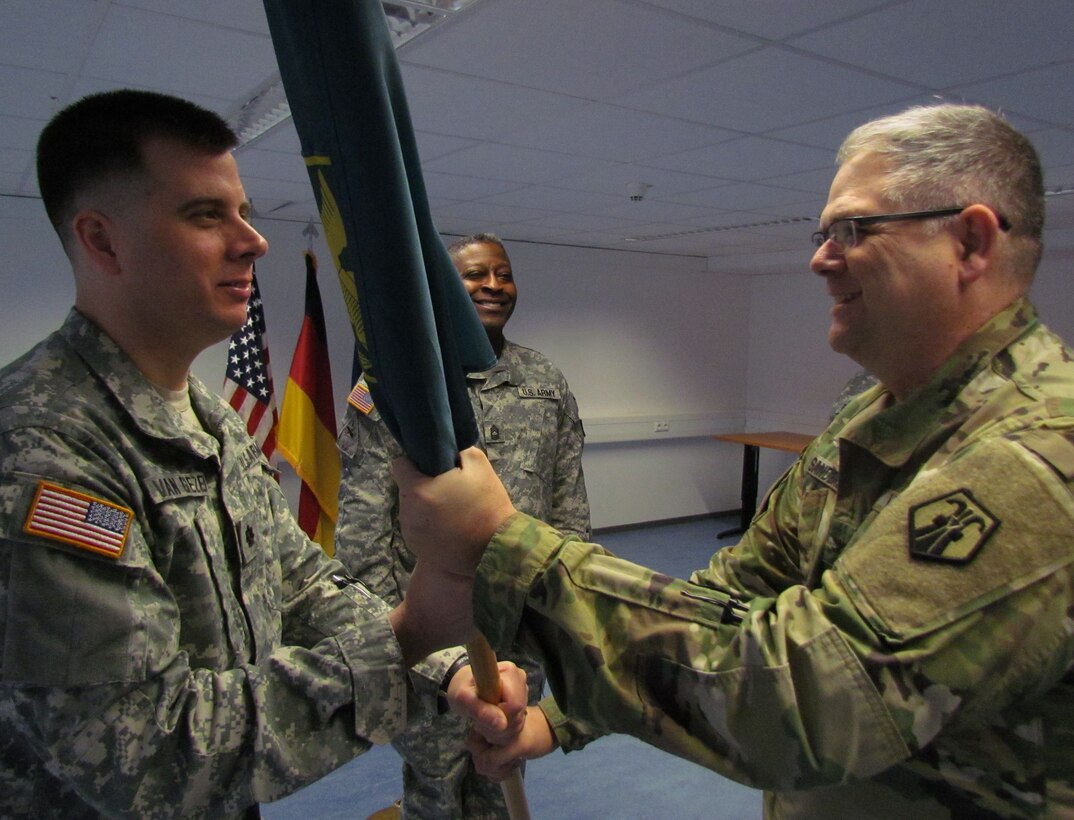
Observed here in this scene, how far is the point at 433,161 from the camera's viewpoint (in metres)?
3.38

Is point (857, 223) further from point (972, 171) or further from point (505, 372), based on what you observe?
point (505, 372)

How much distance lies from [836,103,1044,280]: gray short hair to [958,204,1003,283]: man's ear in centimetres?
2

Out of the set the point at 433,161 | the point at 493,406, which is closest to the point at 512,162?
the point at 433,161

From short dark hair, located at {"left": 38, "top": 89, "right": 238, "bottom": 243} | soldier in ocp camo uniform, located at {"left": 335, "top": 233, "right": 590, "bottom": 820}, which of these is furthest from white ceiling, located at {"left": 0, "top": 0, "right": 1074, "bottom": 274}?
A: short dark hair, located at {"left": 38, "top": 89, "right": 238, "bottom": 243}

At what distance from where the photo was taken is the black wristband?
119 cm

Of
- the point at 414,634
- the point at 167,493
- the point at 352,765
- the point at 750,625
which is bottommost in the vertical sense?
the point at 352,765

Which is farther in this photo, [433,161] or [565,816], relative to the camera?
[433,161]

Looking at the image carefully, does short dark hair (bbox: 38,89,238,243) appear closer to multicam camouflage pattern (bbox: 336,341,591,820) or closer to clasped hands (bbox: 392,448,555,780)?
clasped hands (bbox: 392,448,555,780)

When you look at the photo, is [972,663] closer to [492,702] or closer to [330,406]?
[492,702]

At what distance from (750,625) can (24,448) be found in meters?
0.85

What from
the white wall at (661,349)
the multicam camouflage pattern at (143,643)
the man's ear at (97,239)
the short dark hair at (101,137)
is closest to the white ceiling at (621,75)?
the short dark hair at (101,137)

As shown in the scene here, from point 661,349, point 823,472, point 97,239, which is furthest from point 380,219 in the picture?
point 661,349

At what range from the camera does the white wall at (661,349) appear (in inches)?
214

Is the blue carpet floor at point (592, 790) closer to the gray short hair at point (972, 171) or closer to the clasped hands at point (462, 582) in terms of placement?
the clasped hands at point (462, 582)
